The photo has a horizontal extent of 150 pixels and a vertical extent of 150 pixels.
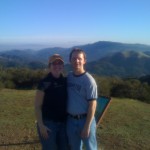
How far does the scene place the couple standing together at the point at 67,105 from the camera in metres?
A: 3.74

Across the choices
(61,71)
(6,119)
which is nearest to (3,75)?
(6,119)

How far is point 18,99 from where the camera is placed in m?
12.6

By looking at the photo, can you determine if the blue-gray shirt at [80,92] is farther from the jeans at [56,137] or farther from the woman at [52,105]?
the jeans at [56,137]

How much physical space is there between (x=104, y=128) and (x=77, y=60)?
207 inches

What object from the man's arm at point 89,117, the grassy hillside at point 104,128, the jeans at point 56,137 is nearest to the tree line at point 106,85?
the grassy hillside at point 104,128

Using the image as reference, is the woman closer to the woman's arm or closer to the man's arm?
the woman's arm

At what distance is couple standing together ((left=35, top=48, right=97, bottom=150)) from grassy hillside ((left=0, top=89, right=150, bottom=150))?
314 centimetres

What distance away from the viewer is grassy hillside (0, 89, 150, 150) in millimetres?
7204

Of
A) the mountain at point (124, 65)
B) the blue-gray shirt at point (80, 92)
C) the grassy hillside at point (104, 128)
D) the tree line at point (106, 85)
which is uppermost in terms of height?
the blue-gray shirt at point (80, 92)

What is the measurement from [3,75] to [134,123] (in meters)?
15.6

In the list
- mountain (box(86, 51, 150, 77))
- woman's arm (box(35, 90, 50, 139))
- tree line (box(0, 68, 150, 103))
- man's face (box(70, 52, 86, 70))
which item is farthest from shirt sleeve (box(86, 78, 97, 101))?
mountain (box(86, 51, 150, 77))

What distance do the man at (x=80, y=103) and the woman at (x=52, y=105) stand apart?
97mm

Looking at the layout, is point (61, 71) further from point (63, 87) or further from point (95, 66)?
point (95, 66)

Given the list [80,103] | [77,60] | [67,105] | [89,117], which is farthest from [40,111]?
[77,60]
